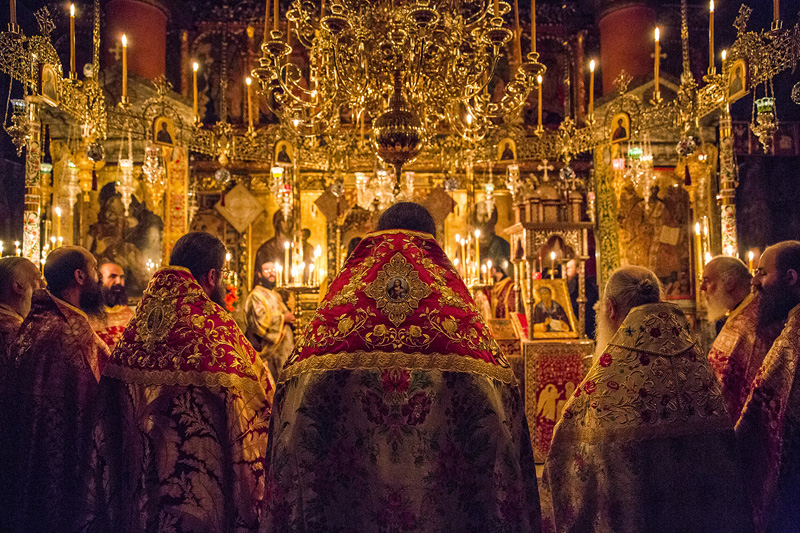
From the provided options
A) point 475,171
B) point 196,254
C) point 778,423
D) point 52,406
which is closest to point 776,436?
point 778,423

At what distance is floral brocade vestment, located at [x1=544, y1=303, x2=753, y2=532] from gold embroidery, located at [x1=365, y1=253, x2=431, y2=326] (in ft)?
2.81

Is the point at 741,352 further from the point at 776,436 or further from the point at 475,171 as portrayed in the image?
the point at 475,171

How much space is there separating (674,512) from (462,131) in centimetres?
368

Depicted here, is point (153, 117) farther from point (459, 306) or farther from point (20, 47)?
point (459, 306)

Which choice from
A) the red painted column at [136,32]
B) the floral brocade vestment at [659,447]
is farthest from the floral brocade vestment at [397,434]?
the red painted column at [136,32]

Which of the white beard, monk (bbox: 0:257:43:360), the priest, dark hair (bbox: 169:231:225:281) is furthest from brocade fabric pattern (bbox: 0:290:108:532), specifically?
the priest

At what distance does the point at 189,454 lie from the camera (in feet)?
7.50

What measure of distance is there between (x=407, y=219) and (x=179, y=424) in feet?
4.04

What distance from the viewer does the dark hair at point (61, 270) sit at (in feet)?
9.20

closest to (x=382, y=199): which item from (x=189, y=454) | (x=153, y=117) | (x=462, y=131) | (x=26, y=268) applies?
(x=462, y=131)

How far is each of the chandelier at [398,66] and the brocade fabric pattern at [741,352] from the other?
79.5 inches

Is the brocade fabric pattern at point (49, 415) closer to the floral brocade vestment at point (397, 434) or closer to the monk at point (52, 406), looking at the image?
the monk at point (52, 406)

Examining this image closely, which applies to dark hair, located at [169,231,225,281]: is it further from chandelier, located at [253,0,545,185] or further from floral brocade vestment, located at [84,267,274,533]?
chandelier, located at [253,0,545,185]

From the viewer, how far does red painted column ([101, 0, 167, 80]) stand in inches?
353
